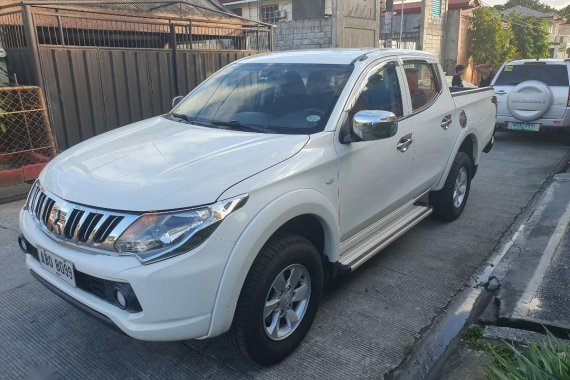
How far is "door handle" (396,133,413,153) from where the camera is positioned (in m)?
3.73

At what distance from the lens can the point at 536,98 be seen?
8.92 metres

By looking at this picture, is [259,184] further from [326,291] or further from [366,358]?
[326,291]

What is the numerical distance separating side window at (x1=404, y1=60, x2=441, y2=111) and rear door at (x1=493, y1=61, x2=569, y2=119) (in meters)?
5.49

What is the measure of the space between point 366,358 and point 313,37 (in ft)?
50.9

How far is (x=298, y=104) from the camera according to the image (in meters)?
3.33

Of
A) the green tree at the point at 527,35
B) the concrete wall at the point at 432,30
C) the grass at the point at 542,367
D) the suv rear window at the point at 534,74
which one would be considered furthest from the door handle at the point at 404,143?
the green tree at the point at 527,35

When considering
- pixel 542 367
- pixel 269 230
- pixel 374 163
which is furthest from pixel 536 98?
pixel 269 230

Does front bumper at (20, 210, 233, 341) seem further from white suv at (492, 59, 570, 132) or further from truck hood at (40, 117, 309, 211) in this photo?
white suv at (492, 59, 570, 132)

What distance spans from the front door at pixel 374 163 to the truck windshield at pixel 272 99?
0.20 meters

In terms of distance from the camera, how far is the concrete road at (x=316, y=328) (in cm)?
280

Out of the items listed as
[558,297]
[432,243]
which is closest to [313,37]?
[432,243]

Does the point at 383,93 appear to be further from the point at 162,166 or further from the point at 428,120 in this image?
the point at 162,166

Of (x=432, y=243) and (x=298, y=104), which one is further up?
(x=298, y=104)

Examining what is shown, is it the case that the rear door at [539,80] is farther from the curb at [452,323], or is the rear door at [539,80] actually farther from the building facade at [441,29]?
the building facade at [441,29]
